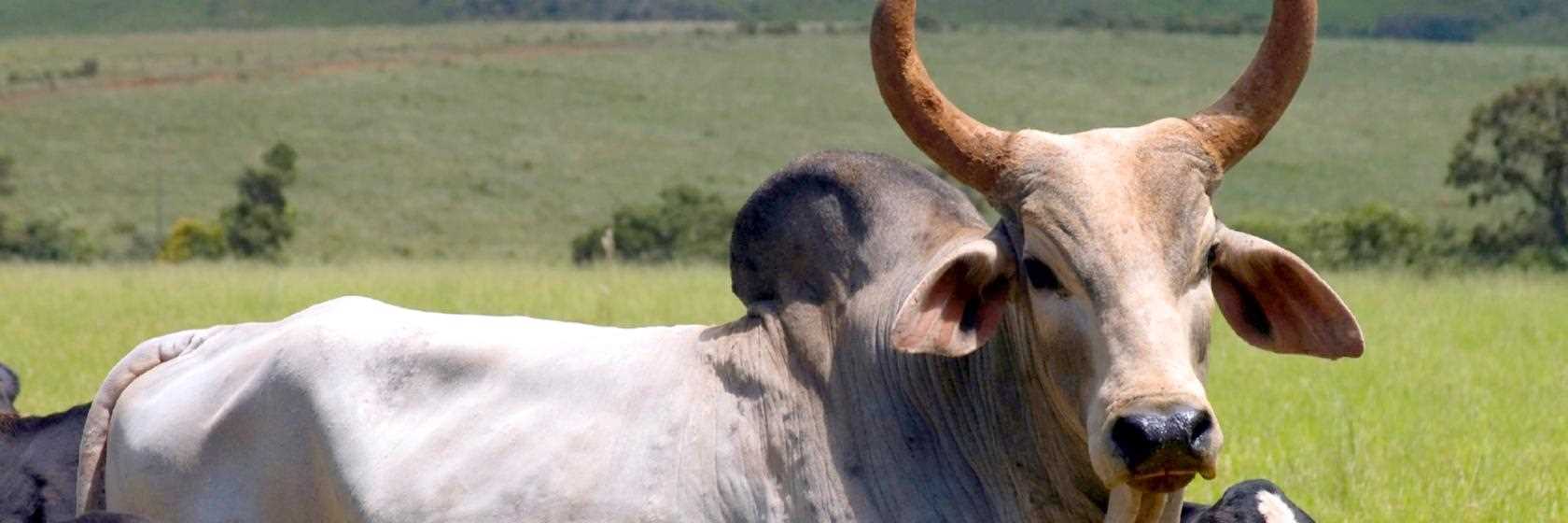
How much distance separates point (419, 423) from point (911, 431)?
1.35 m

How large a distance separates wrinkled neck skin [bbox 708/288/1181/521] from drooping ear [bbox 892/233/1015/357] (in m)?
0.08

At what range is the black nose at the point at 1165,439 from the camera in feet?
13.9

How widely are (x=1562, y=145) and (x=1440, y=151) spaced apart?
93.0 feet

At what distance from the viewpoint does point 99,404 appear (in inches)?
249

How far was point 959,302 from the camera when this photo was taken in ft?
15.8

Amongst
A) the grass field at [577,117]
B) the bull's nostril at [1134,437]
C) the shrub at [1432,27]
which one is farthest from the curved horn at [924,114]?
the shrub at [1432,27]

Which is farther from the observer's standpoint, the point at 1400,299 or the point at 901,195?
the point at 1400,299

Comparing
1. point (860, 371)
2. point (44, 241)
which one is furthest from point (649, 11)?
point (860, 371)

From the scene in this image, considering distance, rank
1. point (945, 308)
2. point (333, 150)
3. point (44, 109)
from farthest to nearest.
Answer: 1. point (44, 109)
2. point (333, 150)
3. point (945, 308)

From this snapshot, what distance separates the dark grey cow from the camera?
273 inches

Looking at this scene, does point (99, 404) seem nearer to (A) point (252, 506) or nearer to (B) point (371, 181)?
(A) point (252, 506)

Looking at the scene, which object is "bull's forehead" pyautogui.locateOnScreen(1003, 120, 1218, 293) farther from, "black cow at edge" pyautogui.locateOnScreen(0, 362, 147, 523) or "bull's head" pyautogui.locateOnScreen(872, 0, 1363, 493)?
"black cow at edge" pyautogui.locateOnScreen(0, 362, 147, 523)

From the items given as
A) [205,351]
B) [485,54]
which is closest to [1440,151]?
[485,54]

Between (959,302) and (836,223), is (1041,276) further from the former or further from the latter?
(836,223)
